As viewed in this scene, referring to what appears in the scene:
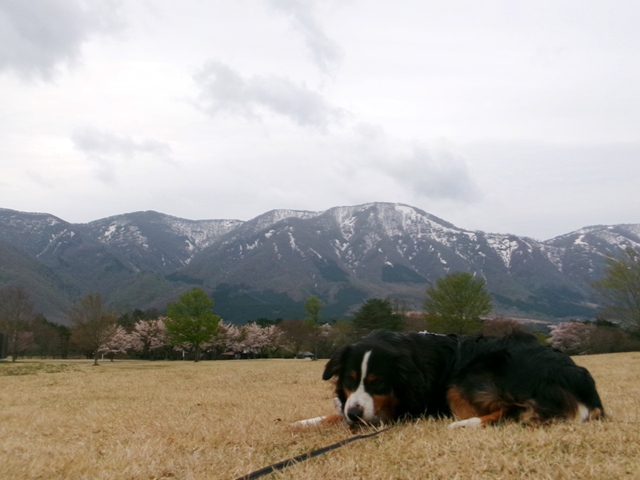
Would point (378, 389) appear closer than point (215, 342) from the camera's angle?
Yes

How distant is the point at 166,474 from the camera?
3564 millimetres

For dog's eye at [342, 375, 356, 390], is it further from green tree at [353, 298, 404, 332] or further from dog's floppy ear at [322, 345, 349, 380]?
green tree at [353, 298, 404, 332]

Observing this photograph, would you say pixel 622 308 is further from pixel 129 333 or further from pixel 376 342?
pixel 129 333

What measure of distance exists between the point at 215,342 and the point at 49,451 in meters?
77.1

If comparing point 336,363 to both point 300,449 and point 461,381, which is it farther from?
point 300,449

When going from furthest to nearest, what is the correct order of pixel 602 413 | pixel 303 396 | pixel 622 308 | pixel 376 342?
pixel 622 308, pixel 303 396, pixel 376 342, pixel 602 413

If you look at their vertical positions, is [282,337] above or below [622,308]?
below

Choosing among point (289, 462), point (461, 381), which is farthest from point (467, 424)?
point (289, 462)

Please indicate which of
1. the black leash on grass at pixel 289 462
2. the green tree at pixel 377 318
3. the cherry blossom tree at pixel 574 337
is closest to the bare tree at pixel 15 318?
the green tree at pixel 377 318

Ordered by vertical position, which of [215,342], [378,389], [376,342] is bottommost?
[215,342]

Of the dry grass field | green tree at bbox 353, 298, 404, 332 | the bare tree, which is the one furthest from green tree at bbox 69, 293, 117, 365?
the dry grass field

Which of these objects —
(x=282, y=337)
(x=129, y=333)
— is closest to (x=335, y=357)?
(x=282, y=337)

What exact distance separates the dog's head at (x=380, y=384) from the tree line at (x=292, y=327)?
29896 millimetres

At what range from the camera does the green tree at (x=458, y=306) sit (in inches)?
1977
